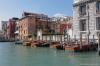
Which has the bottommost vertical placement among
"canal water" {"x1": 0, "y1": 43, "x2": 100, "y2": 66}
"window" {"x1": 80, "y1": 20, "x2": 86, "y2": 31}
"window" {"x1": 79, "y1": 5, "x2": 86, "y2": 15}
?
"canal water" {"x1": 0, "y1": 43, "x2": 100, "y2": 66}

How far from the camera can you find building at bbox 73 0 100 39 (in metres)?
40.8

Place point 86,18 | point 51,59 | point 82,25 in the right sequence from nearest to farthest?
point 51,59 → point 86,18 → point 82,25

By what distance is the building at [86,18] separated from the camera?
40.8 m

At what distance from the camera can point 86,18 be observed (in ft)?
Result: 140

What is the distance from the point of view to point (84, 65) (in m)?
21.0

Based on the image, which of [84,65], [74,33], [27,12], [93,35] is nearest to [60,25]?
[27,12]

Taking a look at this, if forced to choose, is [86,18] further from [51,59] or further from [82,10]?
[51,59]

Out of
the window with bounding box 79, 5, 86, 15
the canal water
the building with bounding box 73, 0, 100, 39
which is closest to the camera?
the canal water

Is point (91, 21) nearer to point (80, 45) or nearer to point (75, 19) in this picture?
point (75, 19)

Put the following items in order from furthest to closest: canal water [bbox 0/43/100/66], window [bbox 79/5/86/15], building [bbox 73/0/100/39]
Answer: window [bbox 79/5/86/15], building [bbox 73/0/100/39], canal water [bbox 0/43/100/66]

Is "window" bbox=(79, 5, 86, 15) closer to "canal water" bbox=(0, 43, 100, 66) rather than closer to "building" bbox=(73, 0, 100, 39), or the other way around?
"building" bbox=(73, 0, 100, 39)

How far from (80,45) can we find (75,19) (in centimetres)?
1271

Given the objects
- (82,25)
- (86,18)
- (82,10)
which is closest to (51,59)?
(86,18)

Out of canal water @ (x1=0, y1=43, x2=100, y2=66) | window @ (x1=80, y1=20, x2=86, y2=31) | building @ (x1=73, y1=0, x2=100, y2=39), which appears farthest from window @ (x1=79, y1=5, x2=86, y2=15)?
canal water @ (x1=0, y1=43, x2=100, y2=66)
